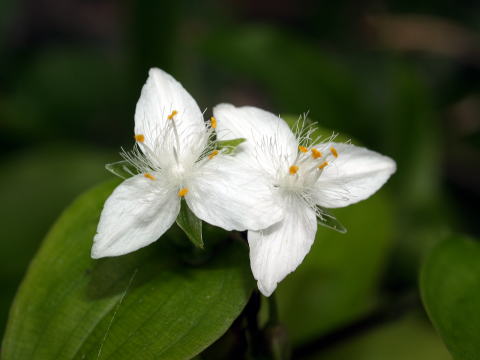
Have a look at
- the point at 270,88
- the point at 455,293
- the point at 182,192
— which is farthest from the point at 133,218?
the point at 270,88

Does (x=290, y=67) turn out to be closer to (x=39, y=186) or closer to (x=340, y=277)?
(x=340, y=277)

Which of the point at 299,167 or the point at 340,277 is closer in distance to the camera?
the point at 299,167

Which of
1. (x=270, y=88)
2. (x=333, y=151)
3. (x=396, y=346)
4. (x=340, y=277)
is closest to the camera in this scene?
(x=333, y=151)

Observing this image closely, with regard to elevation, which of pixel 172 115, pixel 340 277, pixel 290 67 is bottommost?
pixel 340 277

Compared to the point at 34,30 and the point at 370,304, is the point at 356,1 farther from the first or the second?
the point at 370,304

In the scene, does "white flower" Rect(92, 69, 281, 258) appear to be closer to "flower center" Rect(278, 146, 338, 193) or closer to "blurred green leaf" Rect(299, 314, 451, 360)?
"flower center" Rect(278, 146, 338, 193)

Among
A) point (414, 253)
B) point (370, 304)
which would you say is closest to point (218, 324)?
point (370, 304)

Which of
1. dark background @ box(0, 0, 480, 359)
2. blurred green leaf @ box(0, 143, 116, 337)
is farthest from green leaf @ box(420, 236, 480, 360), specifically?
blurred green leaf @ box(0, 143, 116, 337)
